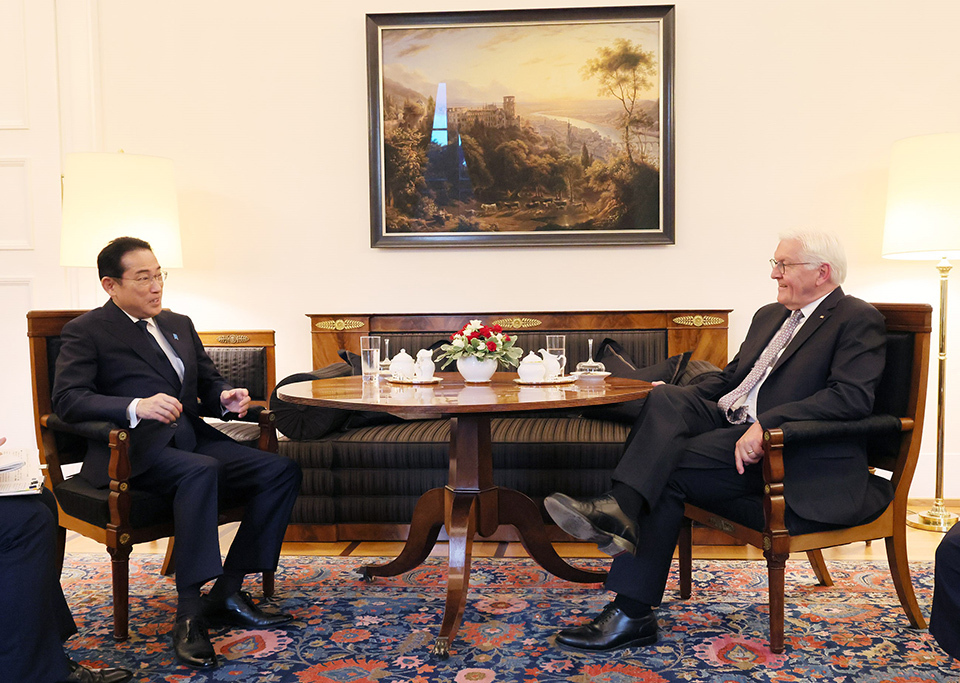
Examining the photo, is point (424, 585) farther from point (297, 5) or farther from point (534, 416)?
point (297, 5)

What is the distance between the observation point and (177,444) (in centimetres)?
285

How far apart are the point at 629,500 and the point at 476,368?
0.83m

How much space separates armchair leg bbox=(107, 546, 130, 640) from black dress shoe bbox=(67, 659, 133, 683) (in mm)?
301

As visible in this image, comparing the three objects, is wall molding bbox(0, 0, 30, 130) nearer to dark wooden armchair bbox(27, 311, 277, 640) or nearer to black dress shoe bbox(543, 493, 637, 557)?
dark wooden armchair bbox(27, 311, 277, 640)

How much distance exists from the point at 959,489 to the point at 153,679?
436cm

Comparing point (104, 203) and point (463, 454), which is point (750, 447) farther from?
point (104, 203)

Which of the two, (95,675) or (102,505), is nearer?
(95,675)

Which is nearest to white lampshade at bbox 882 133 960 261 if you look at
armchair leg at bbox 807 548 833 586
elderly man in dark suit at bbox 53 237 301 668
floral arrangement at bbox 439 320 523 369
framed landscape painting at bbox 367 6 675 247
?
framed landscape painting at bbox 367 6 675 247

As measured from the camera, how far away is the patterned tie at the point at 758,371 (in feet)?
9.52

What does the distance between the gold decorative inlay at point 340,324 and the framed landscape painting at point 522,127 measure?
54 centimetres

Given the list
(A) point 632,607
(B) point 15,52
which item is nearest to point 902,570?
(A) point 632,607

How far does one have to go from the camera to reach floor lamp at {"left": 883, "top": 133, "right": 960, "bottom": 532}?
382 centimetres

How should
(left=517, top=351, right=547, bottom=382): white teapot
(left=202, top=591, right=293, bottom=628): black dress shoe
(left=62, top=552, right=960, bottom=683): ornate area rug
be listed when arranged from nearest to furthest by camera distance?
(left=62, top=552, right=960, bottom=683): ornate area rug
(left=202, top=591, right=293, bottom=628): black dress shoe
(left=517, top=351, right=547, bottom=382): white teapot

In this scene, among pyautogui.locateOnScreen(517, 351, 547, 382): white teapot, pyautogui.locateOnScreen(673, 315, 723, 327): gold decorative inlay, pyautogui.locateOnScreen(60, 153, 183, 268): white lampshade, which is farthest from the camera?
pyautogui.locateOnScreen(673, 315, 723, 327): gold decorative inlay
